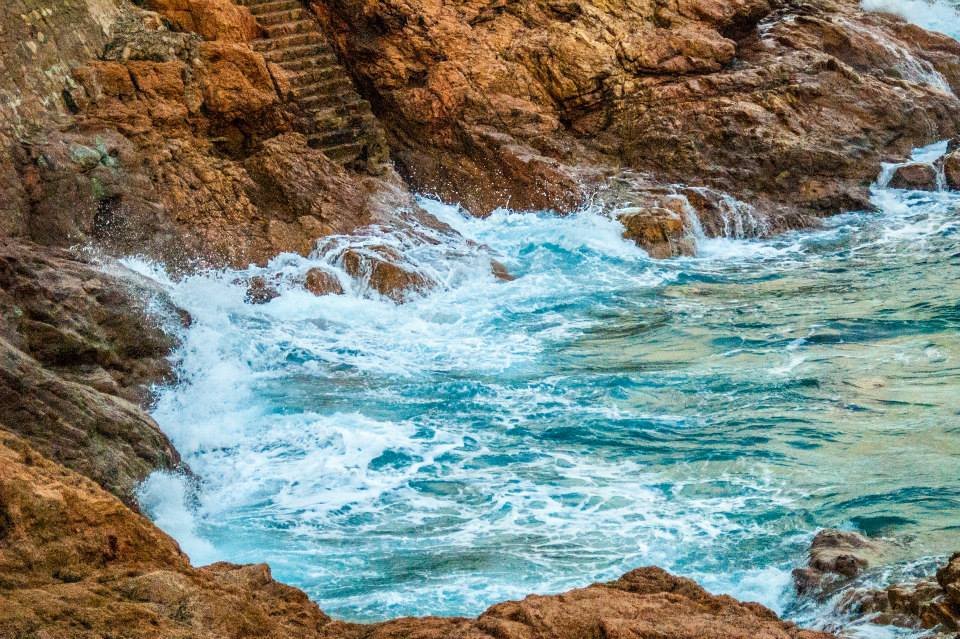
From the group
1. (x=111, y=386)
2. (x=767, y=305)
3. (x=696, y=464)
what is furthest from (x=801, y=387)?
(x=111, y=386)

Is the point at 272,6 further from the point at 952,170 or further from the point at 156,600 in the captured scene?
the point at 156,600

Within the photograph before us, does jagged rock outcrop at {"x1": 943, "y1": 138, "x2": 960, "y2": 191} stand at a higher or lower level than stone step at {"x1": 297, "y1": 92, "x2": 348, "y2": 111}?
lower

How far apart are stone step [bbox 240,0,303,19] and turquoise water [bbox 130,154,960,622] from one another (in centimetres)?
378

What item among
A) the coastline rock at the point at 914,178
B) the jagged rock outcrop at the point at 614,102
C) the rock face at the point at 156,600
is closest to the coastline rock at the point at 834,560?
the rock face at the point at 156,600

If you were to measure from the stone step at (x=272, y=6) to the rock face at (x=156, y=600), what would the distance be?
980cm

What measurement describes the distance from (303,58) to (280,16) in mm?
762

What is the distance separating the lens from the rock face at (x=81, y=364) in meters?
5.56

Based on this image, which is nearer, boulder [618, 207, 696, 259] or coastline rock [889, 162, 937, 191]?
boulder [618, 207, 696, 259]

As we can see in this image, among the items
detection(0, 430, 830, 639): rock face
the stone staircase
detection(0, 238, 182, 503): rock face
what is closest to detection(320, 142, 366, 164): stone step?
the stone staircase

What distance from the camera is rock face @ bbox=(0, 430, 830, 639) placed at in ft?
10.5

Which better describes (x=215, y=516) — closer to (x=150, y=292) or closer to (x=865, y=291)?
(x=150, y=292)

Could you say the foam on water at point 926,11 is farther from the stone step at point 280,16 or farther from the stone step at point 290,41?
the stone step at point 280,16

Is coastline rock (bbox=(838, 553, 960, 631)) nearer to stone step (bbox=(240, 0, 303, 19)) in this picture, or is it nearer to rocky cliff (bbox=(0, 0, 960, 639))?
rocky cliff (bbox=(0, 0, 960, 639))

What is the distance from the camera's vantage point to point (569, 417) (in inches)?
300
